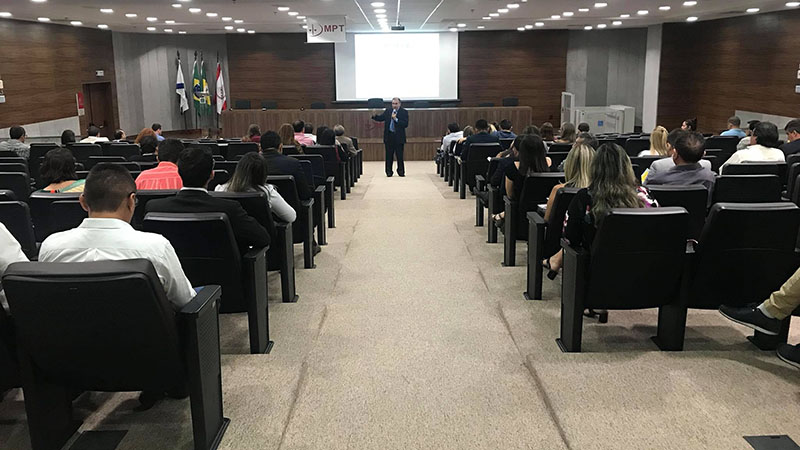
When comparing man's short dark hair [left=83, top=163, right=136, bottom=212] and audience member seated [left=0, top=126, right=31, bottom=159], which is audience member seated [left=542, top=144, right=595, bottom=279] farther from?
audience member seated [left=0, top=126, right=31, bottom=159]

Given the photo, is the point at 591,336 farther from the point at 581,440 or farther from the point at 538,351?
the point at 581,440

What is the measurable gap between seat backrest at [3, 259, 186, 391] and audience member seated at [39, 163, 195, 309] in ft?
0.66

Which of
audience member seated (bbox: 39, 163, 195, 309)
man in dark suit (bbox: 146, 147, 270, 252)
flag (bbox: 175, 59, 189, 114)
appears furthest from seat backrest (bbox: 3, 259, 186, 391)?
flag (bbox: 175, 59, 189, 114)

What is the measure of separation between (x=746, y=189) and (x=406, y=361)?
2928 millimetres

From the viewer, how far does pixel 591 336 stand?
4039mm

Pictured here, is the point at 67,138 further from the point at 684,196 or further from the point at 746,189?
the point at 746,189

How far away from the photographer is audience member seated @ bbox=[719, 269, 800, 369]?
3.26 metres

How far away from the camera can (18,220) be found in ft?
12.2

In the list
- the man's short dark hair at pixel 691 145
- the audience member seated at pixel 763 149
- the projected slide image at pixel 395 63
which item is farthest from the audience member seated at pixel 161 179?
the projected slide image at pixel 395 63

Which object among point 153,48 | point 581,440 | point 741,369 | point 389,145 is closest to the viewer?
point 581,440

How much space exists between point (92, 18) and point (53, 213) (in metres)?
11.2

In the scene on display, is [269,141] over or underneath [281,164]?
over

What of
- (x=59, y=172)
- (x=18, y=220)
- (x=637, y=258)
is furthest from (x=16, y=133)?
(x=637, y=258)

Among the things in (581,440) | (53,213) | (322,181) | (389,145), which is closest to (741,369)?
(581,440)
